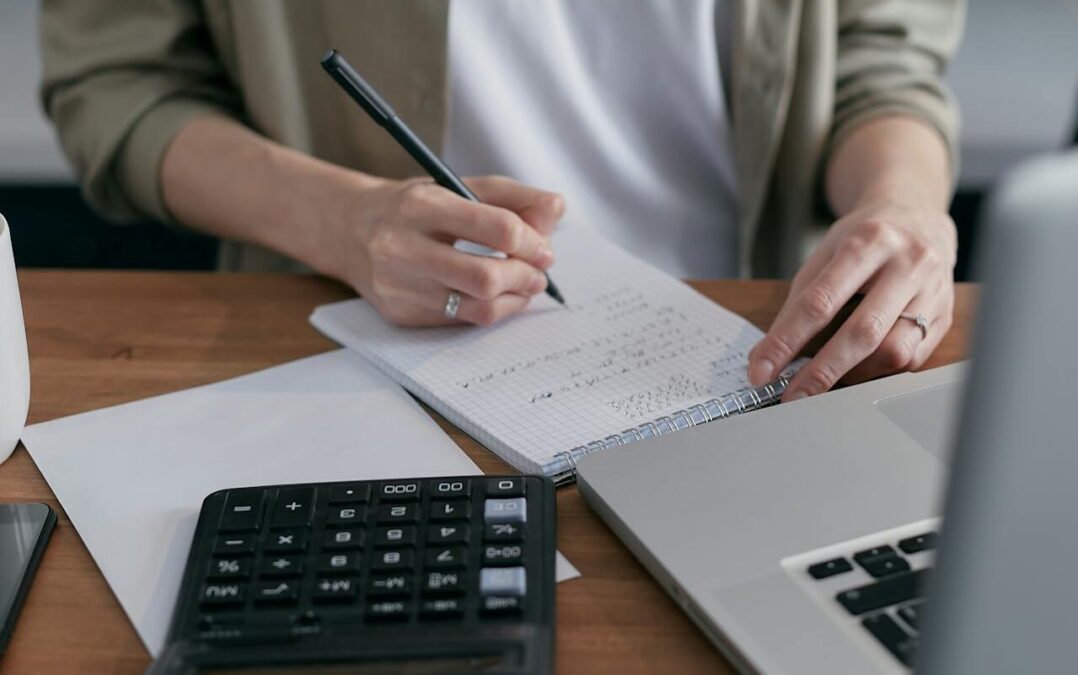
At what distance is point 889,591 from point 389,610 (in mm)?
175

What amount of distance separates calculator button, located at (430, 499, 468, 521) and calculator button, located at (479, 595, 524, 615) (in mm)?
50

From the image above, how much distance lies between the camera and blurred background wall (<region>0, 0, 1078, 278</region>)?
1.44 metres

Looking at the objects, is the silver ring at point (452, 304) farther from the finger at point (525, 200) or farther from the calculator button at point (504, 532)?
the calculator button at point (504, 532)

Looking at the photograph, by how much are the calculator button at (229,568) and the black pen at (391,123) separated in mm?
283

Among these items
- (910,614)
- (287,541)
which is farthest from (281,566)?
(910,614)

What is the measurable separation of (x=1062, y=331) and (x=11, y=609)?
0.38m

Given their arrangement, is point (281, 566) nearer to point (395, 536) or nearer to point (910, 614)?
point (395, 536)

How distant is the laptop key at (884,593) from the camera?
374mm

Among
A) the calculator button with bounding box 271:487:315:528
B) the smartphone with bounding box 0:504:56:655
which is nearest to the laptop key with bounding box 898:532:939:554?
the calculator button with bounding box 271:487:315:528

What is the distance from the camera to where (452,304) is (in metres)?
0.63

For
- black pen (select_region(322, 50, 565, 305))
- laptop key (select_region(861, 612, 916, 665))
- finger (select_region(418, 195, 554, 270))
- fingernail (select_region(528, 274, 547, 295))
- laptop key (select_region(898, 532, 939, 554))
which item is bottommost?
fingernail (select_region(528, 274, 547, 295))

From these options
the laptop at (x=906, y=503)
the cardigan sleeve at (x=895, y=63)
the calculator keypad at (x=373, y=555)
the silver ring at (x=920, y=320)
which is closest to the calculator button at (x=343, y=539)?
the calculator keypad at (x=373, y=555)

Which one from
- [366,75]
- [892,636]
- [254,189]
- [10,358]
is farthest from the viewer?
[366,75]

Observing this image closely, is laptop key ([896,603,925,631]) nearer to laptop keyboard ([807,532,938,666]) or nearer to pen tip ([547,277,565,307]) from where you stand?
laptop keyboard ([807,532,938,666])
